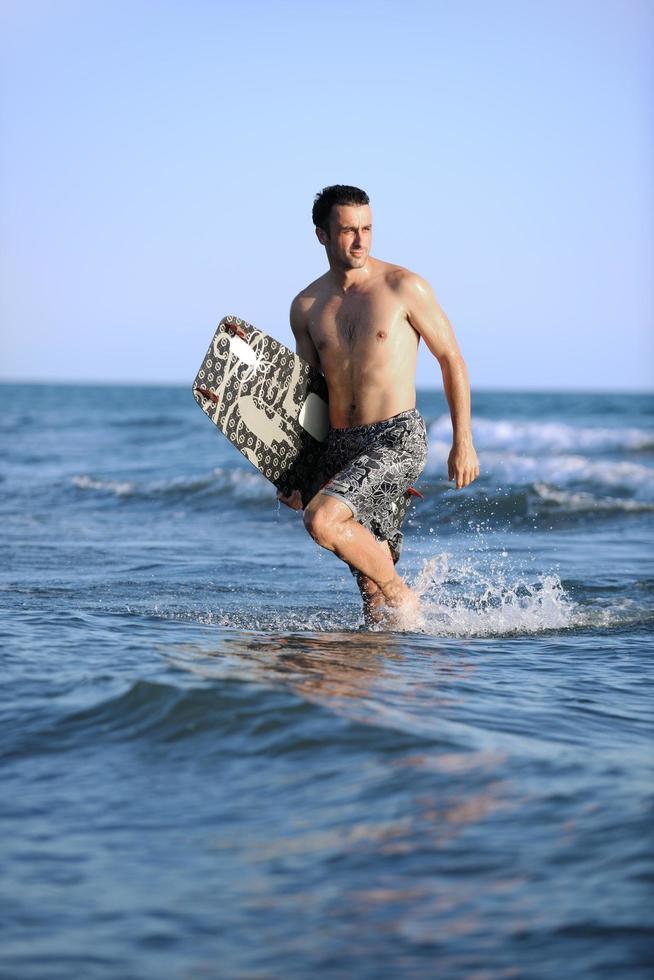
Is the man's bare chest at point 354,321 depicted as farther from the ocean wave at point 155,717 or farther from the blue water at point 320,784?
the ocean wave at point 155,717

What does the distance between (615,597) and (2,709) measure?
165 inches

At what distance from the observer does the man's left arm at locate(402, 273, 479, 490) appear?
5.19 m

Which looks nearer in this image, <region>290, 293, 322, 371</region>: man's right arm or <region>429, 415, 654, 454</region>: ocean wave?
<region>290, 293, 322, 371</region>: man's right arm

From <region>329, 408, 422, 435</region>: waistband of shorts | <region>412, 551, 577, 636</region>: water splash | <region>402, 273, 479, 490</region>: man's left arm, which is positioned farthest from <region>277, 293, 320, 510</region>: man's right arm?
<region>412, 551, 577, 636</region>: water splash

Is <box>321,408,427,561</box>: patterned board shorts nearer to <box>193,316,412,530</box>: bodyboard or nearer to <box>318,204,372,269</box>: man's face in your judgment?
<box>193,316,412,530</box>: bodyboard

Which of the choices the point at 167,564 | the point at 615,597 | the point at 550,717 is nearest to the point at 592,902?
the point at 550,717

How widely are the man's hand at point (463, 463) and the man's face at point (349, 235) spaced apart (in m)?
0.94

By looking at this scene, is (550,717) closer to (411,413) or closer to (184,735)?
(184,735)

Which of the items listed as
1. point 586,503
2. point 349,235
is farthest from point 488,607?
point 586,503

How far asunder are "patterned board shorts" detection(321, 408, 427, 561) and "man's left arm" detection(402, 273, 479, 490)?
0.18 m

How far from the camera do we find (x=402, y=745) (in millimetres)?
3373

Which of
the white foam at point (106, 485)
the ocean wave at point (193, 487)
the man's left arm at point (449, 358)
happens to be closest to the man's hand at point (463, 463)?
the man's left arm at point (449, 358)

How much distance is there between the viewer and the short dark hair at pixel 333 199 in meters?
5.09

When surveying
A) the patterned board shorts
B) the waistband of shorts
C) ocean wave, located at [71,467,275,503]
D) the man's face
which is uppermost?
the man's face
